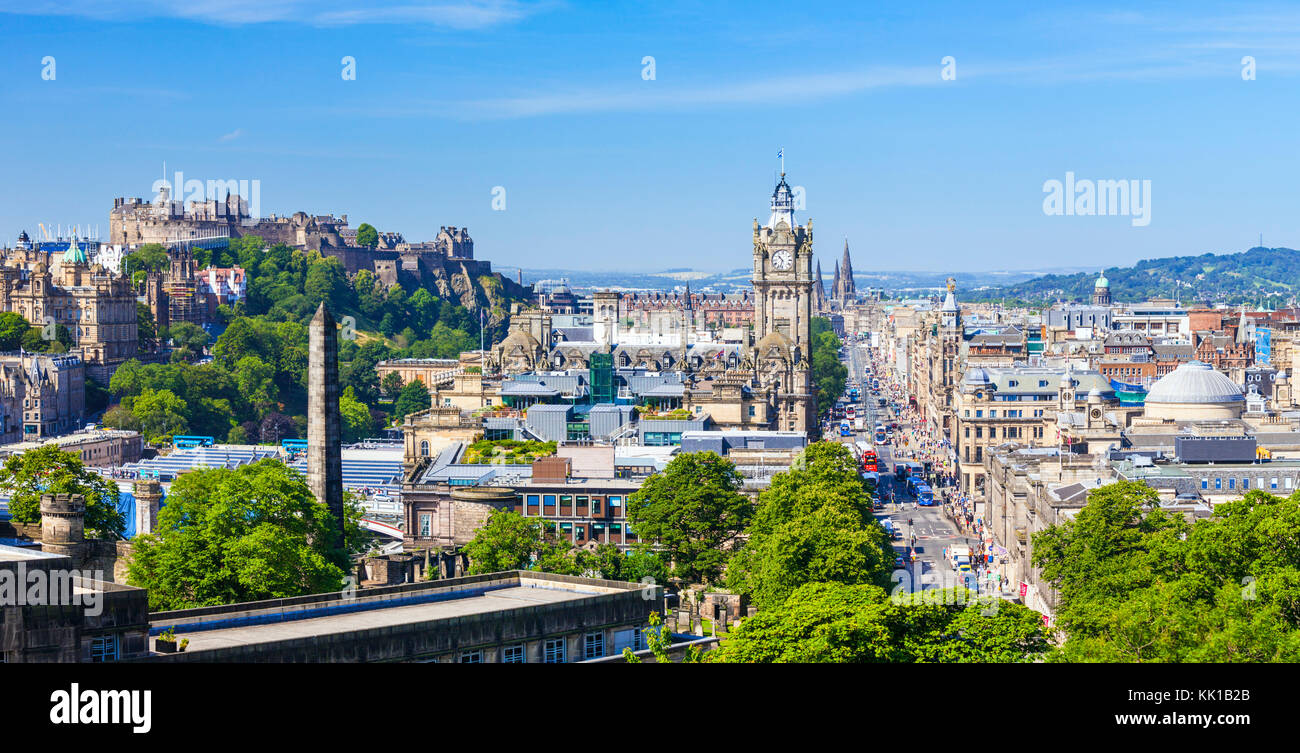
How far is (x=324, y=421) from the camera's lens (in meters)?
67.1

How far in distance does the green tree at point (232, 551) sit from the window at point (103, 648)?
14.2 metres

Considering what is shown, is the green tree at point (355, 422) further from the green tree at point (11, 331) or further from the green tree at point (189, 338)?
the green tree at point (189, 338)

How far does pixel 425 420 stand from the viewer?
9200 cm

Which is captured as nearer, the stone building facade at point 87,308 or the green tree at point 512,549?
the green tree at point 512,549

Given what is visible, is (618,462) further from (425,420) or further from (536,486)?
(425,420)

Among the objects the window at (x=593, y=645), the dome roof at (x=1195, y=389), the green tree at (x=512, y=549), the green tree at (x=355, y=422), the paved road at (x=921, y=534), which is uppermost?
the dome roof at (x=1195, y=389)

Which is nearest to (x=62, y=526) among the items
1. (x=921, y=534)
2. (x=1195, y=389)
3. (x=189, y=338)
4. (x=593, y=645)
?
(x=593, y=645)

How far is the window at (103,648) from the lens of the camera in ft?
112

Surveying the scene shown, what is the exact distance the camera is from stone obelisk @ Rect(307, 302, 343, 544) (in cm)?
6594

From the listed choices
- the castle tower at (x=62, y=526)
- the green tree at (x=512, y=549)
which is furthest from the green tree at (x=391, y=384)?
the castle tower at (x=62, y=526)

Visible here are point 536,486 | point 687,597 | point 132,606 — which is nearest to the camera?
point 132,606
